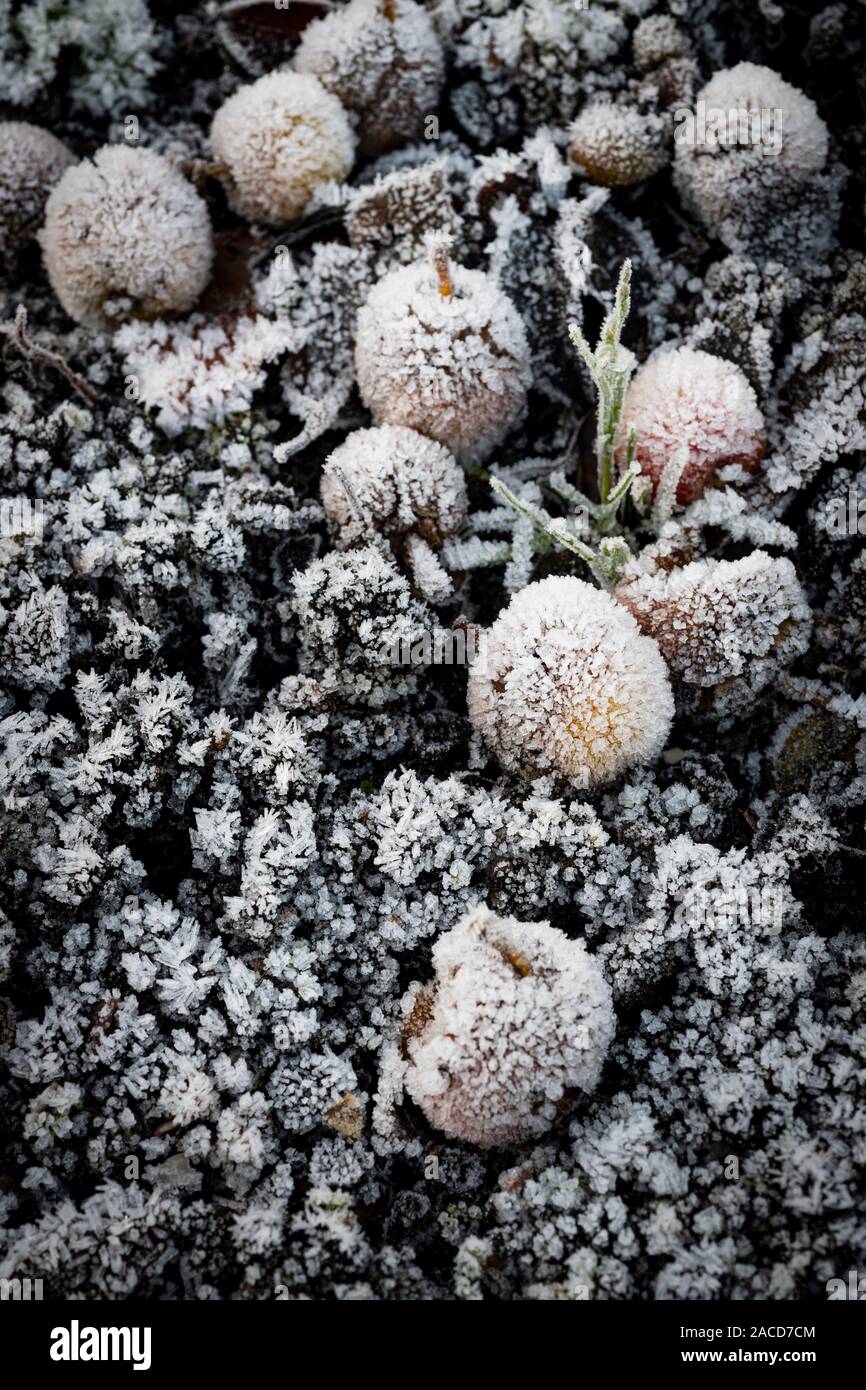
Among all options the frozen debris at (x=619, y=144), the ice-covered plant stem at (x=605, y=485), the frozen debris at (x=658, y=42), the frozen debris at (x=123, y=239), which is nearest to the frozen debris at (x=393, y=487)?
the ice-covered plant stem at (x=605, y=485)

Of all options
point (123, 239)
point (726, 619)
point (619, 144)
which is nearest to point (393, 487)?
point (726, 619)

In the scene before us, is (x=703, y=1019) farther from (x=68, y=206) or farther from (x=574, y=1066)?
(x=68, y=206)

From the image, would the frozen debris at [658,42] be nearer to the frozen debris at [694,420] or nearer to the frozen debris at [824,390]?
the frozen debris at [824,390]

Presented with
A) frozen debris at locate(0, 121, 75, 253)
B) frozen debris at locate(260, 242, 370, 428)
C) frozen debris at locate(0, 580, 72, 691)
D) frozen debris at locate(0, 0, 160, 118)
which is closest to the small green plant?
frozen debris at locate(260, 242, 370, 428)

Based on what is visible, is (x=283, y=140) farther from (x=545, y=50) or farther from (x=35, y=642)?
(x=35, y=642)

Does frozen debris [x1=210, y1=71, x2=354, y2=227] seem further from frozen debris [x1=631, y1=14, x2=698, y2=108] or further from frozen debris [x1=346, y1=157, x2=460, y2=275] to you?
frozen debris [x1=631, y1=14, x2=698, y2=108]

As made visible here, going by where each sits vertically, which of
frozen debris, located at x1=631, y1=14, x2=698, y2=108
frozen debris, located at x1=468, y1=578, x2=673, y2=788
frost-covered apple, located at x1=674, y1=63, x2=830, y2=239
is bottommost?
frozen debris, located at x1=468, y1=578, x2=673, y2=788

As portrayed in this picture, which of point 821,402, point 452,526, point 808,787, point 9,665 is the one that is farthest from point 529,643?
point 9,665
